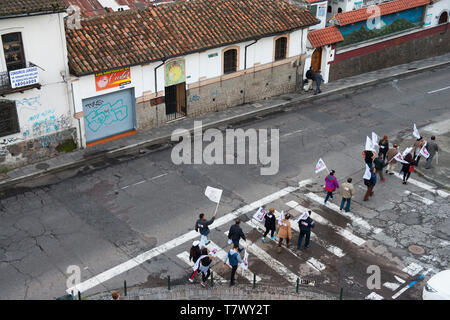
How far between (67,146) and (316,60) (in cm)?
1660

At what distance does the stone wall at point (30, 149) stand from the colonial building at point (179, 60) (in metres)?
1.10

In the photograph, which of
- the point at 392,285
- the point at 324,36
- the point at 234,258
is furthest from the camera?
the point at 324,36

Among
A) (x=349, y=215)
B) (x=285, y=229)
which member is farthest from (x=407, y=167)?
(x=285, y=229)

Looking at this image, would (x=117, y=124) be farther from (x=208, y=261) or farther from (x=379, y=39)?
(x=379, y=39)

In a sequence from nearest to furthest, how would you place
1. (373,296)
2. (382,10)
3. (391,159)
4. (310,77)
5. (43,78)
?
1. (373,296)
2. (43,78)
3. (391,159)
4. (310,77)
5. (382,10)

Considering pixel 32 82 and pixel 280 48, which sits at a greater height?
pixel 32 82

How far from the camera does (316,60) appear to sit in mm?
34250

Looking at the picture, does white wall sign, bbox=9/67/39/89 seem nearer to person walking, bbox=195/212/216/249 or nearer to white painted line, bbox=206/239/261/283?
person walking, bbox=195/212/216/249

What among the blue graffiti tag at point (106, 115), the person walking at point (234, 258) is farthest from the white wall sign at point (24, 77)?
the person walking at point (234, 258)

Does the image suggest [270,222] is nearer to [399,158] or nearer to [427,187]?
[399,158]

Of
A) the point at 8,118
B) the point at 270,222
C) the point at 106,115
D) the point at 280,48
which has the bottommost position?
the point at 270,222

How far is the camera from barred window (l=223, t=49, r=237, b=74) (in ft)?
96.2

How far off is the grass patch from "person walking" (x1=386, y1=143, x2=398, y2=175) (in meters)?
14.0

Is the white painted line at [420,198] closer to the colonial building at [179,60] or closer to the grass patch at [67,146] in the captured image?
the colonial building at [179,60]
